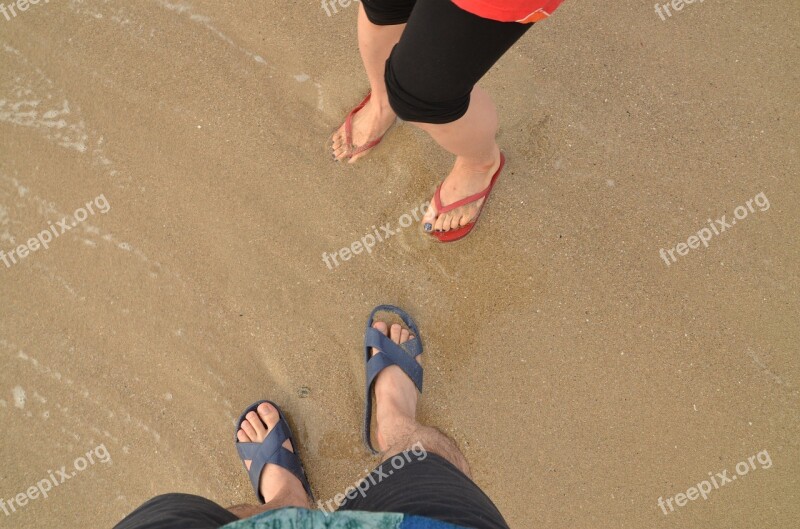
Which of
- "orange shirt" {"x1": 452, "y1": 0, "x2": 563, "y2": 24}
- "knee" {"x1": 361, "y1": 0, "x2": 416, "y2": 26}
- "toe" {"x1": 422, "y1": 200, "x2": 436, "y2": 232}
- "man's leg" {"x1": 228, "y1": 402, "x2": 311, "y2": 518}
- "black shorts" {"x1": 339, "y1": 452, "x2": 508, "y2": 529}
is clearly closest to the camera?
"orange shirt" {"x1": 452, "y1": 0, "x2": 563, "y2": 24}

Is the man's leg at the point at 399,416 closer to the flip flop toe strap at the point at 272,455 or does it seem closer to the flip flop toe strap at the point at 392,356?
the flip flop toe strap at the point at 392,356

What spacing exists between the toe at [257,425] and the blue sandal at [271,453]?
17 mm

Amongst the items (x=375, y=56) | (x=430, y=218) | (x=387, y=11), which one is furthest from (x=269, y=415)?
(x=387, y=11)

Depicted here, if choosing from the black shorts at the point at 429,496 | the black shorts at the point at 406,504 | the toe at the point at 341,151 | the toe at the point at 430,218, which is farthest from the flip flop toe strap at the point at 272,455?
the toe at the point at 341,151

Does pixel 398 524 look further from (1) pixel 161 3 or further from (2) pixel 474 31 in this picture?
(1) pixel 161 3

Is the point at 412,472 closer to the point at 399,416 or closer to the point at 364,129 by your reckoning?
the point at 399,416

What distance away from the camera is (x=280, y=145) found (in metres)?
2.03

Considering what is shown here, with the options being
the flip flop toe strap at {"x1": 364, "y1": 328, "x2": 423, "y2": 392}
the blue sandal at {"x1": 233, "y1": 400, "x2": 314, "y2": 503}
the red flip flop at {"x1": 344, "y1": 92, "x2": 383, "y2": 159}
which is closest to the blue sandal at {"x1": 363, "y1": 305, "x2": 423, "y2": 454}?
the flip flop toe strap at {"x1": 364, "y1": 328, "x2": 423, "y2": 392}

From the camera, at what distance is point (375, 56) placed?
1.62 m

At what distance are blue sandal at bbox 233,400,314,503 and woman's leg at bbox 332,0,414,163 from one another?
3.58ft

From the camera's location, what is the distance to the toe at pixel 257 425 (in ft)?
6.21

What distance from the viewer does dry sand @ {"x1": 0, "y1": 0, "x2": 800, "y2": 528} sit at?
192cm

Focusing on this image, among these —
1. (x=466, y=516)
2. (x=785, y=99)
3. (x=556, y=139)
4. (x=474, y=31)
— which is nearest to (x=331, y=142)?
(x=556, y=139)

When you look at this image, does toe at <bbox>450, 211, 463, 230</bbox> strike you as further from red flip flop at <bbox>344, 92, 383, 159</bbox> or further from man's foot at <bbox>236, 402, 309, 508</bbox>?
man's foot at <bbox>236, 402, 309, 508</bbox>
